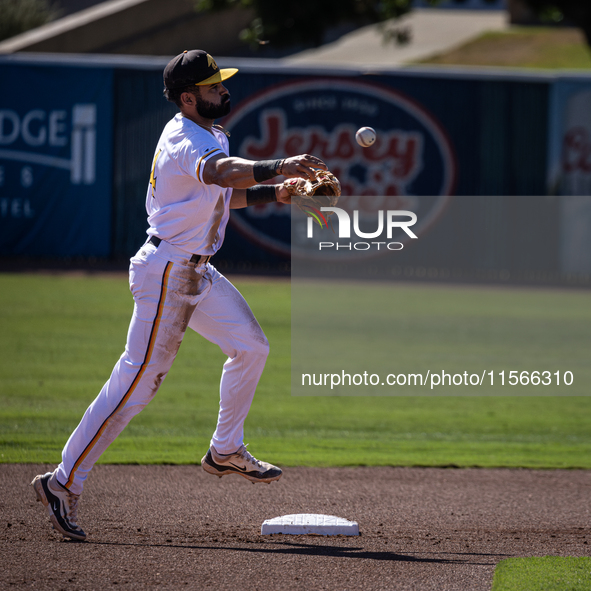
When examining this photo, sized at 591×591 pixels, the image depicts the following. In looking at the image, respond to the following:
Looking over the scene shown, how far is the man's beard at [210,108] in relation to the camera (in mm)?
4527

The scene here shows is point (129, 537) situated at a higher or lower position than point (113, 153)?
lower

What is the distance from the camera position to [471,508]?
5.16m

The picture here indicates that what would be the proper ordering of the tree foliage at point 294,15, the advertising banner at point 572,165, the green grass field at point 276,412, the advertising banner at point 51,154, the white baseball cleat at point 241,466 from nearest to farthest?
the white baseball cleat at point 241,466
the green grass field at point 276,412
the advertising banner at point 51,154
the advertising banner at point 572,165
the tree foliage at point 294,15

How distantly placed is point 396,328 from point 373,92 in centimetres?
829

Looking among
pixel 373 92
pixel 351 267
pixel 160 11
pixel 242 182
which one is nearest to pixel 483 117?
pixel 373 92

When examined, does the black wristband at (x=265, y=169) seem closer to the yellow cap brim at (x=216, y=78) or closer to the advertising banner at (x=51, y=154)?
the yellow cap brim at (x=216, y=78)

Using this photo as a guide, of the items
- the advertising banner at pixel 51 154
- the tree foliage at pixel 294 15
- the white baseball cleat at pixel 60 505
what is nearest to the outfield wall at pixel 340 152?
the advertising banner at pixel 51 154

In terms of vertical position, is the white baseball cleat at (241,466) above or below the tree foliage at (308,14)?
below

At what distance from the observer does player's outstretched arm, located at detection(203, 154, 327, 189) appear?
4.08 metres

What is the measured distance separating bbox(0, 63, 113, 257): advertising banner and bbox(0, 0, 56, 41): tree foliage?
17.1 m

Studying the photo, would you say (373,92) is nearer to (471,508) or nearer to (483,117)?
(483,117)

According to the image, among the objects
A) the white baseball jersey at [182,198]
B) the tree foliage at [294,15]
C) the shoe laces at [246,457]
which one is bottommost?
the shoe laces at [246,457]

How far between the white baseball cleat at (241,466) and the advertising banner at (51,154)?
47.2 feet

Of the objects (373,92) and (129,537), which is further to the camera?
(373,92)
